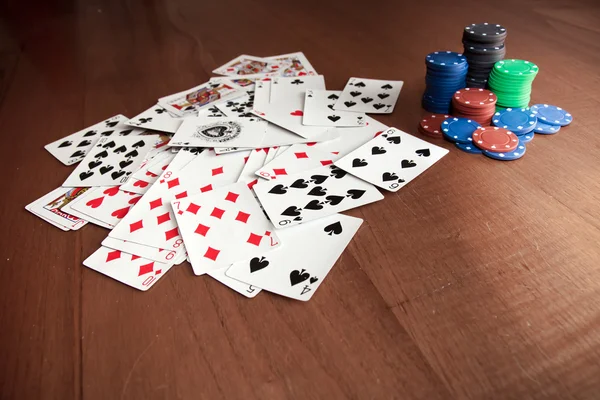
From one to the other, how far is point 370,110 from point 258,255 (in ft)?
2.94

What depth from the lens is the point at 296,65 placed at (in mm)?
2307

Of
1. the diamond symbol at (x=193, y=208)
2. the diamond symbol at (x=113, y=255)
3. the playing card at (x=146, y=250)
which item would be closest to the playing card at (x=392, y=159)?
the diamond symbol at (x=193, y=208)

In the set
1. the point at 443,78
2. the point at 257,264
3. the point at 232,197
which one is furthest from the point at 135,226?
the point at 443,78

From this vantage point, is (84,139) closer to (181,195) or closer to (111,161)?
(111,161)

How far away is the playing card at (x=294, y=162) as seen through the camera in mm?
1547

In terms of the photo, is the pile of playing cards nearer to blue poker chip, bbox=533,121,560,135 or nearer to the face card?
the face card

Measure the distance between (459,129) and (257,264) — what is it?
2.99ft

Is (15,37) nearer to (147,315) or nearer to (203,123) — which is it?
(203,123)

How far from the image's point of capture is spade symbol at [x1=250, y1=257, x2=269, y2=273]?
1.22m

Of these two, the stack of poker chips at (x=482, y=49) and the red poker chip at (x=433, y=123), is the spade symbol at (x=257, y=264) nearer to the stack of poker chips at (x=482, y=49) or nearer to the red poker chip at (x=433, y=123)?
the red poker chip at (x=433, y=123)

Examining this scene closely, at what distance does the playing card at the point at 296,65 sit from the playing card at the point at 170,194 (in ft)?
2.41

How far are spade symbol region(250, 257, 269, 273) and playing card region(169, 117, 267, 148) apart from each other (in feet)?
1.85

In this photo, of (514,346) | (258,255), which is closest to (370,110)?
(258,255)

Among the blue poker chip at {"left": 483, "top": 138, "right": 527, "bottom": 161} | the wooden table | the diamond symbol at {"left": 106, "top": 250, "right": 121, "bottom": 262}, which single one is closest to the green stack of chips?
the wooden table
